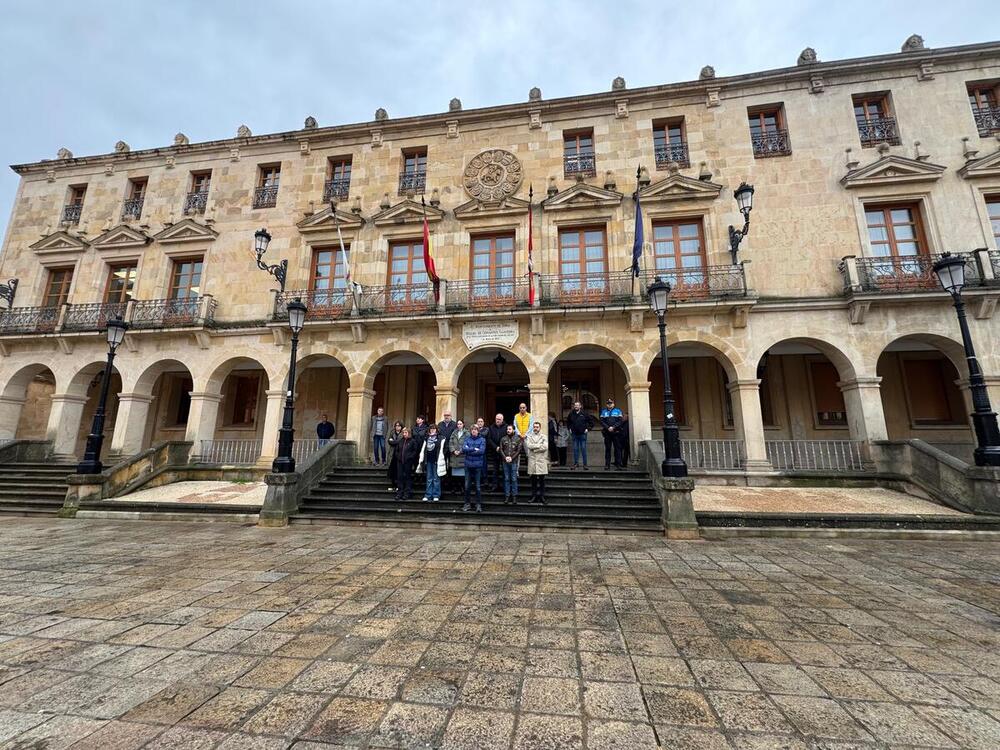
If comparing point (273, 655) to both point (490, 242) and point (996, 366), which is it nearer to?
point (490, 242)

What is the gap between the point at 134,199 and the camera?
16.4m

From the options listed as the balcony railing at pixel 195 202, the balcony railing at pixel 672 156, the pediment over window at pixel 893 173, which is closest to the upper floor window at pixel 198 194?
the balcony railing at pixel 195 202

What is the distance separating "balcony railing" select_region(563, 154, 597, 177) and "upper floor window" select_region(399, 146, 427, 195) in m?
4.99

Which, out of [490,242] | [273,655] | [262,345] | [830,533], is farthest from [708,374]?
[262,345]

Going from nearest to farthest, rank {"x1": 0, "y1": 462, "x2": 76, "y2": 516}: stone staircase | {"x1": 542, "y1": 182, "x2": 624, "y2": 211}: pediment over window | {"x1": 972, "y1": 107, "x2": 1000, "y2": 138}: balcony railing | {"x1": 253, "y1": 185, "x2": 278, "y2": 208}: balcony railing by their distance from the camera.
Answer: {"x1": 0, "y1": 462, "x2": 76, "y2": 516}: stone staircase
{"x1": 972, "y1": 107, "x2": 1000, "y2": 138}: balcony railing
{"x1": 542, "y1": 182, "x2": 624, "y2": 211}: pediment over window
{"x1": 253, "y1": 185, "x2": 278, "y2": 208}: balcony railing

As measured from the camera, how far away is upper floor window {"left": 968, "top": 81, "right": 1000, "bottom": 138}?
39.5 feet

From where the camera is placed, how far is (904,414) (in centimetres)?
1266

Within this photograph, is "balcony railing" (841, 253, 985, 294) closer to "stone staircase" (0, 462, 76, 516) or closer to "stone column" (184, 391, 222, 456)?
"stone column" (184, 391, 222, 456)

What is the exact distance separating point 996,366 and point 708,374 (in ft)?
21.3

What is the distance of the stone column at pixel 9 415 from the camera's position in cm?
1419

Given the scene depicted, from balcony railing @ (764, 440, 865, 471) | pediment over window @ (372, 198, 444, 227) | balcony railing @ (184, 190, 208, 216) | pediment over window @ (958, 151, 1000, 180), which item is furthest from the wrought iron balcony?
pediment over window @ (958, 151, 1000, 180)

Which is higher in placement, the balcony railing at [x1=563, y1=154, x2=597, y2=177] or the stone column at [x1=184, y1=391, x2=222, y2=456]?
the balcony railing at [x1=563, y1=154, x2=597, y2=177]

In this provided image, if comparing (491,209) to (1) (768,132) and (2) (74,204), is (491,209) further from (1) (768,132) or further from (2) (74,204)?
(2) (74,204)

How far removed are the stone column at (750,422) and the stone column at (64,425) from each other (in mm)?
21321
